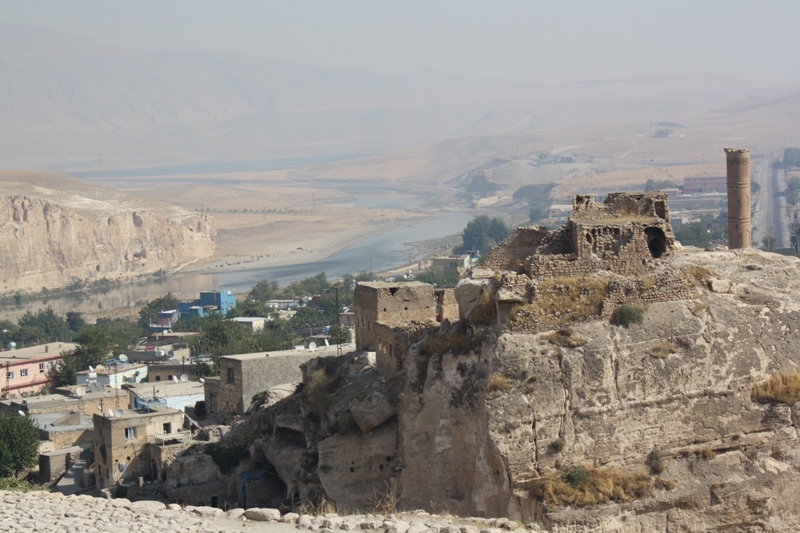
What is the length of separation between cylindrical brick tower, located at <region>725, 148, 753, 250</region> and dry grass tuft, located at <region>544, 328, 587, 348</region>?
14356 mm

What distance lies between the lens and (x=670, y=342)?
1554cm

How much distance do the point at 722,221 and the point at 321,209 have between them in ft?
246

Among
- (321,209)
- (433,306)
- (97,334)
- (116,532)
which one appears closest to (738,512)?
(433,306)

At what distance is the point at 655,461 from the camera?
1494cm

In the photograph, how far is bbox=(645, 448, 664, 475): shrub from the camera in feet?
48.9

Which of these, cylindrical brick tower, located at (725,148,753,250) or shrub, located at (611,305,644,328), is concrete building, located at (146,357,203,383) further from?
shrub, located at (611,305,644,328)

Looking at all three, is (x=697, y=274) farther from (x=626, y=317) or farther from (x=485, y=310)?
(x=485, y=310)

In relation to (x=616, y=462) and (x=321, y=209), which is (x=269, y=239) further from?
(x=616, y=462)

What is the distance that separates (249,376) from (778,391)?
39.5 feet

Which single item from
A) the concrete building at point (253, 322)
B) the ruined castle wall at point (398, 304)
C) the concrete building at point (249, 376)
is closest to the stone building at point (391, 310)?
the ruined castle wall at point (398, 304)

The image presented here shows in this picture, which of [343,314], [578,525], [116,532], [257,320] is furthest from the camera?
A: [257,320]

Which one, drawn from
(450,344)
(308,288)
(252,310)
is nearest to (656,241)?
(450,344)

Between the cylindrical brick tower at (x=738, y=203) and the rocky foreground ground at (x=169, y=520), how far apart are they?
1848 centimetres

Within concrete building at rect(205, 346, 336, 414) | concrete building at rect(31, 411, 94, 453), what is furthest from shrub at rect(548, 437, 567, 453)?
concrete building at rect(31, 411, 94, 453)
